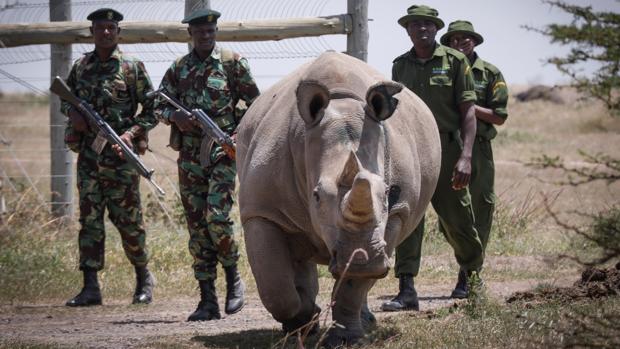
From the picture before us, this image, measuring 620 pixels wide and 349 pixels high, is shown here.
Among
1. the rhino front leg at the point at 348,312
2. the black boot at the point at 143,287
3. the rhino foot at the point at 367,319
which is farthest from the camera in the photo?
the black boot at the point at 143,287

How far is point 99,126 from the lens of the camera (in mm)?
9031

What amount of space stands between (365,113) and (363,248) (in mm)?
993

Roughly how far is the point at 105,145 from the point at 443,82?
2948 mm

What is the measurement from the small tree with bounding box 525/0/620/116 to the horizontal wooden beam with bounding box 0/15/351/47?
5.49m

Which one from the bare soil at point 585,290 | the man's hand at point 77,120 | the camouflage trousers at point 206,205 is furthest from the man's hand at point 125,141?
the bare soil at point 585,290

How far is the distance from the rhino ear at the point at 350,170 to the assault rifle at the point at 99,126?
3.29 m

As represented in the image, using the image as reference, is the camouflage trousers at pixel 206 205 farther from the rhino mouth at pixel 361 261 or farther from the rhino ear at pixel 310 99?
the rhino mouth at pixel 361 261

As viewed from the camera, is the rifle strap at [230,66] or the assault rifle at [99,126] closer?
the rifle strap at [230,66]

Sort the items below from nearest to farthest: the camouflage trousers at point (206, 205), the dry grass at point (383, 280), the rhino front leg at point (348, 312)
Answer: the rhino front leg at point (348, 312)
the dry grass at point (383, 280)
the camouflage trousers at point (206, 205)

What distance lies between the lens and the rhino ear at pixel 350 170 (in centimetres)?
593

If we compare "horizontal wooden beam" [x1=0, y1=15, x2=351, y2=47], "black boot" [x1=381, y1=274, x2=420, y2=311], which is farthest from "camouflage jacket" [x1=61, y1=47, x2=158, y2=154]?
"black boot" [x1=381, y1=274, x2=420, y2=311]

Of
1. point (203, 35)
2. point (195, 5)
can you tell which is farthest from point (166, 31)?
point (203, 35)

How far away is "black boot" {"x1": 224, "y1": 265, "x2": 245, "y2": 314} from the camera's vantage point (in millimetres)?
8719

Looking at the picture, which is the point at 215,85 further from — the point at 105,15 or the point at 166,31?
the point at 166,31
